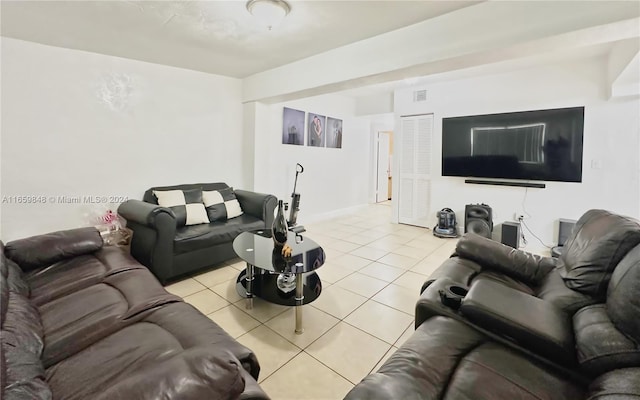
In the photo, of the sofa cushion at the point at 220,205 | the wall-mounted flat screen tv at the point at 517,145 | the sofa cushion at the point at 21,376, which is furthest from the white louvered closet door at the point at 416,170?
the sofa cushion at the point at 21,376

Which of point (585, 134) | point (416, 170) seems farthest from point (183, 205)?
point (585, 134)

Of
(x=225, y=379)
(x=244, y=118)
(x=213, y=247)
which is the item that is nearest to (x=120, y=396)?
(x=225, y=379)

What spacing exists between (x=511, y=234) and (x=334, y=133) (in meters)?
3.61

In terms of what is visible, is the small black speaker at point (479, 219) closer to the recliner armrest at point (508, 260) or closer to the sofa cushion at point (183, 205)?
the recliner armrest at point (508, 260)

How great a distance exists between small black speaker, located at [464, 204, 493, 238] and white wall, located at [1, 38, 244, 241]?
384cm

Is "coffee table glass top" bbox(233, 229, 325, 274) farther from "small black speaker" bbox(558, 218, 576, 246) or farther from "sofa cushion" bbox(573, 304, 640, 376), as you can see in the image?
"small black speaker" bbox(558, 218, 576, 246)

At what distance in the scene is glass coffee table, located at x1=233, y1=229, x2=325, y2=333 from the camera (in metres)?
2.13

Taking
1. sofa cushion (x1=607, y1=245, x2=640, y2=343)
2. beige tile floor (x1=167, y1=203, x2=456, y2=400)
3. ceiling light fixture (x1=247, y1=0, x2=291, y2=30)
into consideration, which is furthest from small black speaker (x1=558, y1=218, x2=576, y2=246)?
ceiling light fixture (x1=247, y1=0, x2=291, y2=30)

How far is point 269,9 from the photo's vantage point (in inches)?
84.3

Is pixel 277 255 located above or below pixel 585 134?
below

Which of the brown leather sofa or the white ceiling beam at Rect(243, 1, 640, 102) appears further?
the white ceiling beam at Rect(243, 1, 640, 102)

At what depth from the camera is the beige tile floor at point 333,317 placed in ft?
5.62

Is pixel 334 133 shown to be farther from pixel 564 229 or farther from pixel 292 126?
pixel 564 229

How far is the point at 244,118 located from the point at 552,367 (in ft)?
14.5
